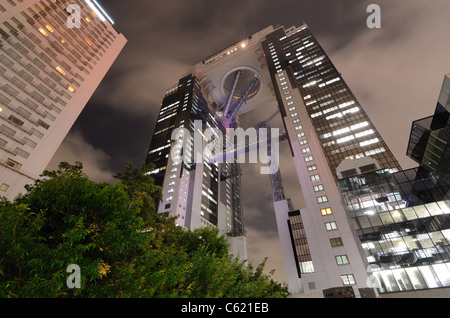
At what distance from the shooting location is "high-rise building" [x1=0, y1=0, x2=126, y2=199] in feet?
127

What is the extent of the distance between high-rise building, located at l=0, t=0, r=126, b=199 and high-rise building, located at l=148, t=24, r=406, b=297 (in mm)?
27972

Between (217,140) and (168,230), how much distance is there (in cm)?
10884

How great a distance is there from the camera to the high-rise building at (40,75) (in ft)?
127

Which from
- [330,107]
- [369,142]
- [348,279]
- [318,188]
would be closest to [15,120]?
[318,188]

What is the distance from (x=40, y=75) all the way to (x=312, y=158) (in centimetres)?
6591

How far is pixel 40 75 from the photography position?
46.2 m

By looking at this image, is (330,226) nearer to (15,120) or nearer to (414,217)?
(414,217)

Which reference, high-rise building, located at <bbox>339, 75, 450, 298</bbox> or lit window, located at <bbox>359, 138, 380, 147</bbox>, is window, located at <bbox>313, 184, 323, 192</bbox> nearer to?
high-rise building, located at <bbox>339, 75, 450, 298</bbox>

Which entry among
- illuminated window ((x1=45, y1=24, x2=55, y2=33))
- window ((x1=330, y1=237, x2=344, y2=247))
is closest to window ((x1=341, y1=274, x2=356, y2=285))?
window ((x1=330, y1=237, x2=344, y2=247))

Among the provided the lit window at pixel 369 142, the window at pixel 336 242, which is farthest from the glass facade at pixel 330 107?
the window at pixel 336 242

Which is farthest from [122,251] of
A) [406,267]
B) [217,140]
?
[217,140]

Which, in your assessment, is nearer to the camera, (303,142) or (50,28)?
(50,28)

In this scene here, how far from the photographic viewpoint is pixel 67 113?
49438mm

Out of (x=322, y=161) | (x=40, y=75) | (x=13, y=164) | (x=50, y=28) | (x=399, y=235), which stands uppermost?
(x=50, y=28)
